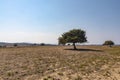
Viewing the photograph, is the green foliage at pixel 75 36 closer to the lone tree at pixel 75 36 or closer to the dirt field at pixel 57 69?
the lone tree at pixel 75 36

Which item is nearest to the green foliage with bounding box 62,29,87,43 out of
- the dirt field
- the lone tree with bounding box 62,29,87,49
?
the lone tree with bounding box 62,29,87,49

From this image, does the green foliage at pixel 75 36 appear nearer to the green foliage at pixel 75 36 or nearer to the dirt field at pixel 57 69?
the green foliage at pixel 75 36

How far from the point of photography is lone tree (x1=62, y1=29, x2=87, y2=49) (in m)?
70.2

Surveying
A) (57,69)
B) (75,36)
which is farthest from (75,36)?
(57,69)

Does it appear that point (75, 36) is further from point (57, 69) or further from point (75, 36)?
point (57, 69)

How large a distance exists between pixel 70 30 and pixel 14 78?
59703 mm

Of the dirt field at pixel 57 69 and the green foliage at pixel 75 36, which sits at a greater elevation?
the green foliage at pixel 75 36

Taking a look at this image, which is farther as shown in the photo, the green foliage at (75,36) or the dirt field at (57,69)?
the green foliage at (75,36)

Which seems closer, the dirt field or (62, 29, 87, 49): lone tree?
the dirt field

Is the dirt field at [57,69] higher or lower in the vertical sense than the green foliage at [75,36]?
lower

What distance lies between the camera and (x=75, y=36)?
71.1 metres

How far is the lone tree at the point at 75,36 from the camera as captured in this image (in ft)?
230

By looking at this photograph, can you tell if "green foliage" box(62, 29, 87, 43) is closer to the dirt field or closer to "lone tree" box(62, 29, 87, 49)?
"lone tree" box(62, 29, 87, 49)

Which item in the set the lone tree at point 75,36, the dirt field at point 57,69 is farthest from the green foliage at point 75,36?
the dirt field at point 57,69
